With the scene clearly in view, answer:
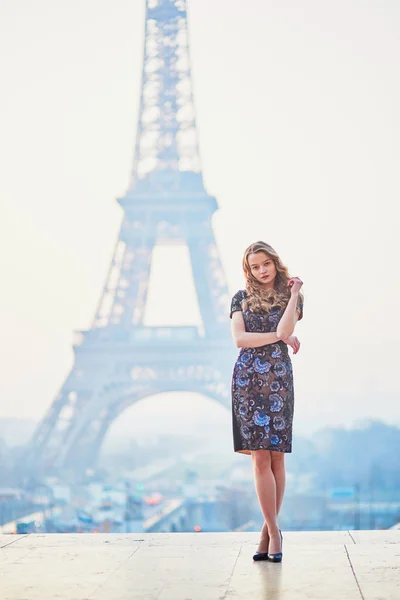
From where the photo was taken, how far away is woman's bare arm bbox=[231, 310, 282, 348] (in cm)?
291

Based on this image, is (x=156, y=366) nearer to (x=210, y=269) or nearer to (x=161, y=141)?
(x=210, y=269)

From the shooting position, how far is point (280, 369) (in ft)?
9.69

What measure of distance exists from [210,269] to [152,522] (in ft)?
16.3

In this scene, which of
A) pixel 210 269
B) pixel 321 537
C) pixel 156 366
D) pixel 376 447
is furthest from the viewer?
pixel 376 447

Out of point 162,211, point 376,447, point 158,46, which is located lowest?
point 376,447

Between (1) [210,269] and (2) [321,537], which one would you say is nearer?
(2) [321,537]

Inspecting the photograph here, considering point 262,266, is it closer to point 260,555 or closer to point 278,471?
point 278,471

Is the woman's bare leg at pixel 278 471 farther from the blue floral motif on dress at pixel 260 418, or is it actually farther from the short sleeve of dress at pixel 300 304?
the short sleeve of dress at pixel 300 304

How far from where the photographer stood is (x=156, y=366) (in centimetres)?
1994

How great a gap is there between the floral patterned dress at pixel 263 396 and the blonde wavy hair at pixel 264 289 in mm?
42

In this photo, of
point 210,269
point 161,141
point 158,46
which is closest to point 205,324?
point 210,269

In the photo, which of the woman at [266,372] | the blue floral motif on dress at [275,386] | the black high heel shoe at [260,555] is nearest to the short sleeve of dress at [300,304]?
the woman at [266,372]

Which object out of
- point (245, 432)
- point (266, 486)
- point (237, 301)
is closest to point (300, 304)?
point (237, 301)

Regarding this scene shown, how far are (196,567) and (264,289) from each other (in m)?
0.88
